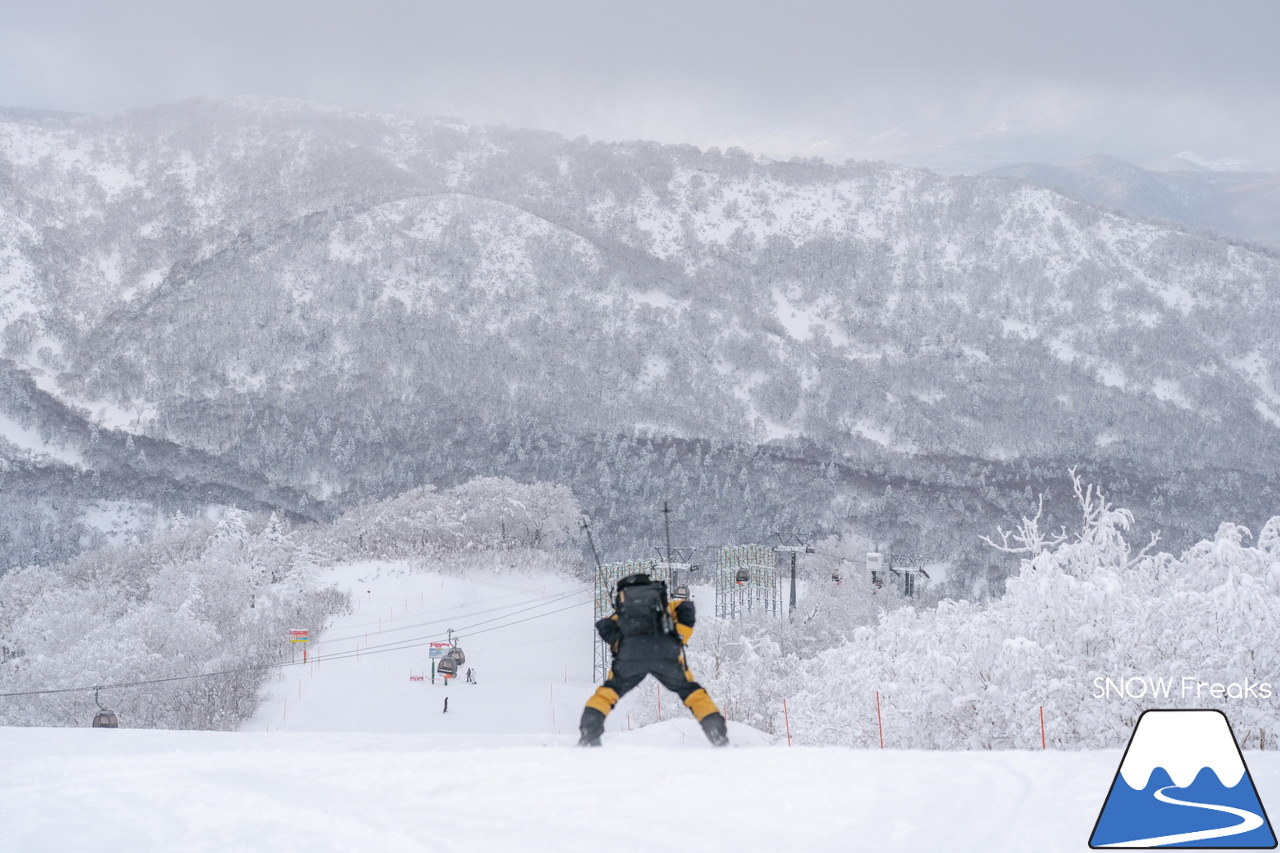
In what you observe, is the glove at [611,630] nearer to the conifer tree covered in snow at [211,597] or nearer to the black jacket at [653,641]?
the black jacket at [653,641]

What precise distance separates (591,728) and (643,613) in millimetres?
1265

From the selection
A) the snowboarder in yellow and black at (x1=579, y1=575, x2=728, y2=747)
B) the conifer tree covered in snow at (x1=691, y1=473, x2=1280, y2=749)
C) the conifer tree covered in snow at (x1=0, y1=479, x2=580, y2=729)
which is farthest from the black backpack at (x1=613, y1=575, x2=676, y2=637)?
the conifer tree covered in snow at (x1=0, y1=479, x2=580, y2=729)

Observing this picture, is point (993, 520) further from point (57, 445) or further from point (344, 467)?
point (57, 445)

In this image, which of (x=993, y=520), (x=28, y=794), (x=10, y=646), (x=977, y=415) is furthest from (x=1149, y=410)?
(x=28, y=794)

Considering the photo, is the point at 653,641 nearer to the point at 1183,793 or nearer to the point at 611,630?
the point at 611,630

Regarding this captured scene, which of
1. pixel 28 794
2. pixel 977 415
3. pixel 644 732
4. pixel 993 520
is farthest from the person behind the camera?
pixel 977 415

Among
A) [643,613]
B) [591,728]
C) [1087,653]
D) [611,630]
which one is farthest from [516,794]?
[1087,653]

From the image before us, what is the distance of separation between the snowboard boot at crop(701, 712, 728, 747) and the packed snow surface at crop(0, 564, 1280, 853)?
0.47 metres

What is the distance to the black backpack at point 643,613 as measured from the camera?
895 centimetres

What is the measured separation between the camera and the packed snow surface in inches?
225

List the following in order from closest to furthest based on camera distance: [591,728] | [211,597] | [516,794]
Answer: [516,794]
[591,728]
[211,597]

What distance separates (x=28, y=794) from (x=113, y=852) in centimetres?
178

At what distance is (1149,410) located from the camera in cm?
19212

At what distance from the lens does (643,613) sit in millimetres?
8961
